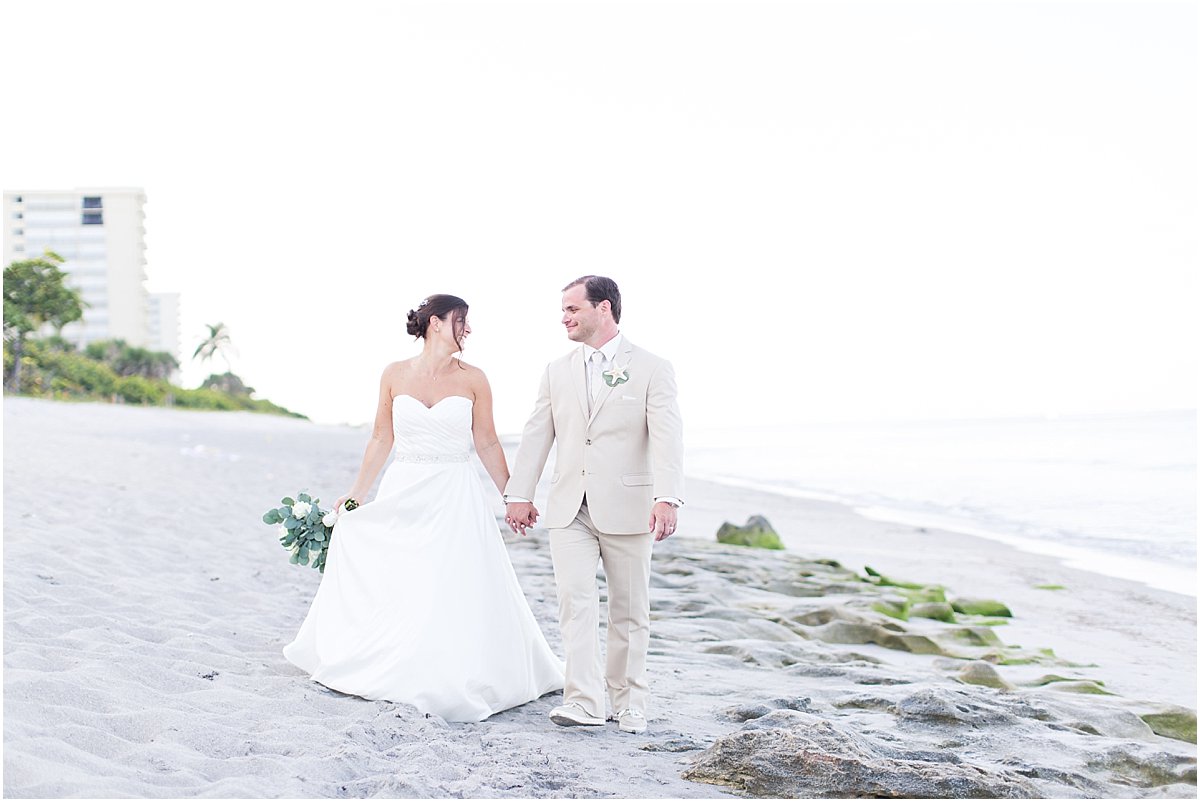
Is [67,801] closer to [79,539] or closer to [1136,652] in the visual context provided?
[79,539]

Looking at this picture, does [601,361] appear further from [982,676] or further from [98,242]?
[98,242]

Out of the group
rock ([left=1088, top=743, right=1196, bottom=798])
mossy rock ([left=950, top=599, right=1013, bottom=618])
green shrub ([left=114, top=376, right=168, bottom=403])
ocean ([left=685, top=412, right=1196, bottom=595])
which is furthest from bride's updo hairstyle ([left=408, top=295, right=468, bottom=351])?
green shrub ([left=114, top=376, right=168, bottom=403])

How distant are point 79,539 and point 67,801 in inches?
212

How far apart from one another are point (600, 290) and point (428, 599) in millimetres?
1609

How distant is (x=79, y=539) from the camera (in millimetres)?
8047

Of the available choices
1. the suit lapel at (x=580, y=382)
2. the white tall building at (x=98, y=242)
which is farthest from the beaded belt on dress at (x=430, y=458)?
the white tall building at (x=98, y=242)

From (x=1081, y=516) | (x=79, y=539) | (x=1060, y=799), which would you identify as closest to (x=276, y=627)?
(x=79, y=539)

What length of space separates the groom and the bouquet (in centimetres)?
120

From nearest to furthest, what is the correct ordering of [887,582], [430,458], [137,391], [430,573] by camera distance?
[430,573]
[430,458]
[887,582]
[137,391]

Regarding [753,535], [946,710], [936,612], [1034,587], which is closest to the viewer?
[946,710]

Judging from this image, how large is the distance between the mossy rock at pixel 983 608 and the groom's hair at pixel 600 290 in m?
5.34

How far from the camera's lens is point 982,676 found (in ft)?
20.2

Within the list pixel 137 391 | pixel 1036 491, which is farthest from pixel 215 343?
pixel 1036 491

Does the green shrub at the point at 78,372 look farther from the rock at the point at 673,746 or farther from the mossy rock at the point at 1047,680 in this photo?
the rock at the point at 673,746
